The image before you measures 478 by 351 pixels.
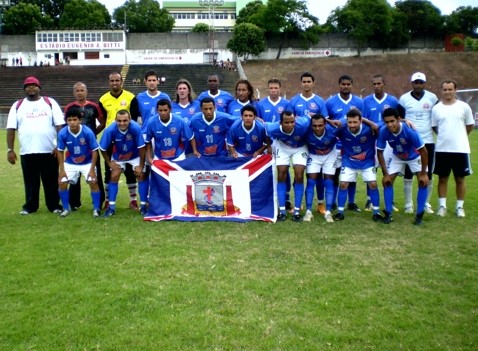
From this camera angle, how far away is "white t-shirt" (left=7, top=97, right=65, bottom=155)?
7.62 metres

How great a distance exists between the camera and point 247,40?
5619 cm

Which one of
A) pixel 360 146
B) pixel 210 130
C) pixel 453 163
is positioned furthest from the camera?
pixel 210 130

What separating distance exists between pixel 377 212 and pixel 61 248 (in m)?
4.34

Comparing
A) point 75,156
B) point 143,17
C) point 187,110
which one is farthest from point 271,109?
point 143,17

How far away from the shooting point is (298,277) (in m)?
4.76

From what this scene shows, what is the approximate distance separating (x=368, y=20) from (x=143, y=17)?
3082 cm

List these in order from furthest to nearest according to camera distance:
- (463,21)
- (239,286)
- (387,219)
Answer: (463,21), (387,219), (239,286)

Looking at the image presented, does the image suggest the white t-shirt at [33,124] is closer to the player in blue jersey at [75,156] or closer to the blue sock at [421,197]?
the player in blue jersey at [75,156]

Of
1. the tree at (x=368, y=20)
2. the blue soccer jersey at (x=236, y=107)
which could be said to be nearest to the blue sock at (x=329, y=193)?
the blue soccer jersey at (x=236, y=107)

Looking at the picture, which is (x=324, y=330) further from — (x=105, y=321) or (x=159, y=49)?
(x=159, y=49)

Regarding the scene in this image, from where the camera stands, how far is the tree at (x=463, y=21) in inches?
2630

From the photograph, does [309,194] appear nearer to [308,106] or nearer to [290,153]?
[290,153]

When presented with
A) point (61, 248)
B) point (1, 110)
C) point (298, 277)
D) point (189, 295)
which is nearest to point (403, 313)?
point (298, 277)

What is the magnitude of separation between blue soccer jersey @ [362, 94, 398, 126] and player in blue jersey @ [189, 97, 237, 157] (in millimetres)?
2123
